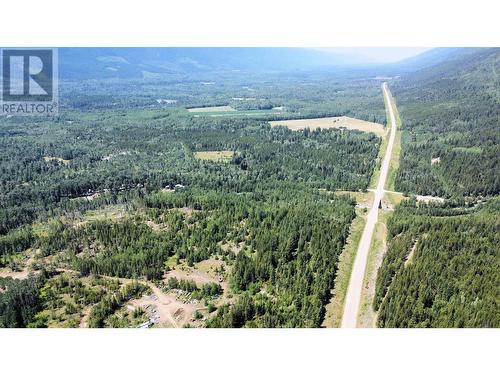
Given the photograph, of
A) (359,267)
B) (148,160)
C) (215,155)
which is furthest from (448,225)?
(148,160)

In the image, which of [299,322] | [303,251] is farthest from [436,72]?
Answer: [299,322]

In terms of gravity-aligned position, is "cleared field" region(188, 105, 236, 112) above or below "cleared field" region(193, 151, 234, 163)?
above

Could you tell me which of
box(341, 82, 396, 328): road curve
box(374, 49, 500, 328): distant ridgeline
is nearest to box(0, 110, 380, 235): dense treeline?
box(341, 82, 396, 328): road curve

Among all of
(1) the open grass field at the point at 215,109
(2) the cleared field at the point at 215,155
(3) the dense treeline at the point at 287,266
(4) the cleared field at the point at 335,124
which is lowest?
(3) the dense treeline at the point at 287,266

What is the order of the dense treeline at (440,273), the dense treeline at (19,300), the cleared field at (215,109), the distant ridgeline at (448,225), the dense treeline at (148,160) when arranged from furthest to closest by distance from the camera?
the cleared field at (215,109)
the dense treeline at (148,160)
the dense treeline at (19,300)
the distant ridgeline at (448,225)
the dense treeline at (440,273)

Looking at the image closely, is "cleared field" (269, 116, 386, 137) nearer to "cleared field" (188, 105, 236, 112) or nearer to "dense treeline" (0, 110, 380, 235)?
"dense treeline" (0, 110, 380, 235)

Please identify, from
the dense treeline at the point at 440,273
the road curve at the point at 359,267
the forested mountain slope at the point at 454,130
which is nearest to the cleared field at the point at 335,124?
the forested mountain slope at the point at 454,130

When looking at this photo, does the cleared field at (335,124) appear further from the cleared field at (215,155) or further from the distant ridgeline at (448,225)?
the cleared field at (215,155)
